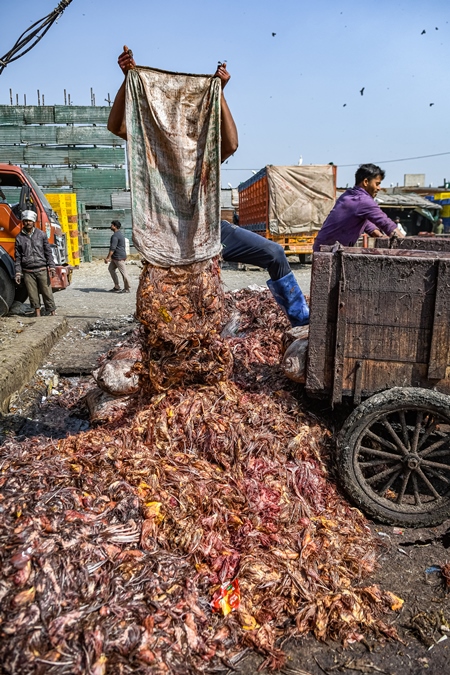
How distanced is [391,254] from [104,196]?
22.1m

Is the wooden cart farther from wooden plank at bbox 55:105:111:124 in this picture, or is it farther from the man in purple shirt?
wooden plank at bbox 55:105:111:124

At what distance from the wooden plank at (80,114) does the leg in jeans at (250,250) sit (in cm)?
2158

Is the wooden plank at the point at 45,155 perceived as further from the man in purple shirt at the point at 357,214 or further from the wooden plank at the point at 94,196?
the man in purple shirt at the point at 357,214

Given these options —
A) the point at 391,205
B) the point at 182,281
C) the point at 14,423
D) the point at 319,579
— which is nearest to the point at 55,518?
the point at 319,579

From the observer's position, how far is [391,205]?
27953mm

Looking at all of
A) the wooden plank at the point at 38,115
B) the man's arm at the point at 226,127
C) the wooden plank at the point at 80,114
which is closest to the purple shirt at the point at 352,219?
the man's arm at the point at 226,127

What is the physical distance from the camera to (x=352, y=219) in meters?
5.27

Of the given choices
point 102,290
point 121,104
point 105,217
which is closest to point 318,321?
point 121,104

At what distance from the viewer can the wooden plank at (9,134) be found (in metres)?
23.4

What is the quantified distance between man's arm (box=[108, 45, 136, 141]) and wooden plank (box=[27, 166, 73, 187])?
70.2 feet

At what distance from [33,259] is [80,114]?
54.9 ft

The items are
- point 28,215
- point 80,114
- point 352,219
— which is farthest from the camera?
point 80,114

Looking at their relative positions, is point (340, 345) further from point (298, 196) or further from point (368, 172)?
point (298, 196)

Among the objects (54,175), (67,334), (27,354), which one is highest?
(54,175)
